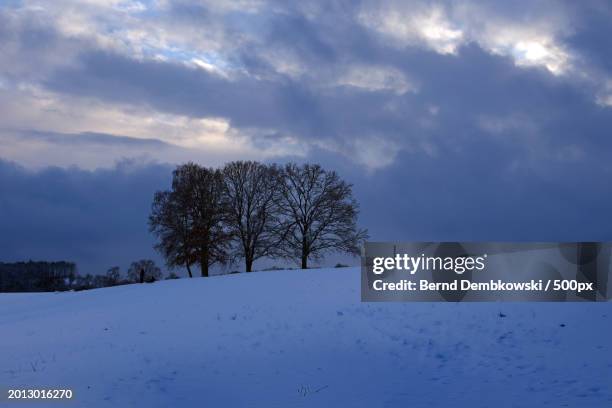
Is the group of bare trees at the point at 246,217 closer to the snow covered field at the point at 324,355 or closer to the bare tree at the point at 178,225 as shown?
the bare tree at the point at 178,225

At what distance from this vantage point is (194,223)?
50.0 metres

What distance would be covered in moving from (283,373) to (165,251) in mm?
37370

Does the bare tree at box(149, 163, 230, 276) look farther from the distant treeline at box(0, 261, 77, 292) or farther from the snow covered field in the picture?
the distant treeline at box(0, 261, 77, 292)

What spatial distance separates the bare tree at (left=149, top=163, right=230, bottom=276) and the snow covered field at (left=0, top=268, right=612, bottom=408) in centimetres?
2530

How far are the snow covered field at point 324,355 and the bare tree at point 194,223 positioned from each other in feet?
83.0

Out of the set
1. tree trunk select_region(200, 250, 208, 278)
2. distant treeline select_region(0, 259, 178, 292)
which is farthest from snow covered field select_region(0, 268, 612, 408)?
distant treeline select_region(0, 259, 178, 292)

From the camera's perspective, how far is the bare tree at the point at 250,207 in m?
51.1

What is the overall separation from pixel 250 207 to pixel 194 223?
5362 millimetres

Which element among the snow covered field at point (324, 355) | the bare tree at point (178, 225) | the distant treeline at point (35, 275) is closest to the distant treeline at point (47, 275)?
the distant treeline at point (35, 275)

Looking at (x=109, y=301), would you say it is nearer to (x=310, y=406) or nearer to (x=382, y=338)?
(x=382, y=338)

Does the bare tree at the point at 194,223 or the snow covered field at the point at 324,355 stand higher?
the bare tree at the point at 194,223

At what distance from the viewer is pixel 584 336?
1653 cm

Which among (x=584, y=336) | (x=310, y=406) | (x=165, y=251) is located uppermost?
(x=165, y=251)

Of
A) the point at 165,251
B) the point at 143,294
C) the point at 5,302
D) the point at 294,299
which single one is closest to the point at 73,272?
the point at 165,251
